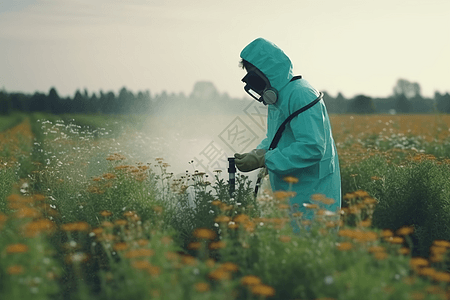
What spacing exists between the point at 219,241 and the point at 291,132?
41.7 inches

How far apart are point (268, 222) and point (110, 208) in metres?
1.73

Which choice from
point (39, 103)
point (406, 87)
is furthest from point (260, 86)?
point (406, 87)

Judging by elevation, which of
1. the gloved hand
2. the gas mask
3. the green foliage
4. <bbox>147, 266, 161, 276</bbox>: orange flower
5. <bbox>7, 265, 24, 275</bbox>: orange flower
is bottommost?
the green foliage

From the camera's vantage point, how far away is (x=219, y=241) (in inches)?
131

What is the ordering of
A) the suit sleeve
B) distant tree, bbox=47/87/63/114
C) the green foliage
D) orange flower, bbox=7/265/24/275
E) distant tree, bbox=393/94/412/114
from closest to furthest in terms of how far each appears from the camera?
1. orange flower, bbox=7/265/24/275
2. the suit sleeve
3. the green foliage
4. distant tree, bbox=47/87/63/114
5. distant tree, bbox=393/94/412/114

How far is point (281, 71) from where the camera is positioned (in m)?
3.41

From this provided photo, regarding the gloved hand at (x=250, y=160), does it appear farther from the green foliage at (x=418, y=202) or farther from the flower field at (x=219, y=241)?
the green foliage at (x=418, y=202)

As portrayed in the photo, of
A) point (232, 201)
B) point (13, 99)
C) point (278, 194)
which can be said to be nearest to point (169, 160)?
A: point (232, 201)

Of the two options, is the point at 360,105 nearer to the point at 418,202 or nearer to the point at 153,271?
the point at 418,202

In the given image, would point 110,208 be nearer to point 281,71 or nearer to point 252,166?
point 252,166

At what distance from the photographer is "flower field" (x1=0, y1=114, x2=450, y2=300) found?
1.94m

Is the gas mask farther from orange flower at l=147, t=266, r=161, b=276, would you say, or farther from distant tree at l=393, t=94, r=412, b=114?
distant tree at l=393, t=94, r=412, b=114

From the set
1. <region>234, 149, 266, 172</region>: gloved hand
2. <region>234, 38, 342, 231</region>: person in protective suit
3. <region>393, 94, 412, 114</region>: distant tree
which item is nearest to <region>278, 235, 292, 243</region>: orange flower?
<region>234, 38, 342, 231</region>: person in protective suit

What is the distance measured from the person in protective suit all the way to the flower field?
15cm
